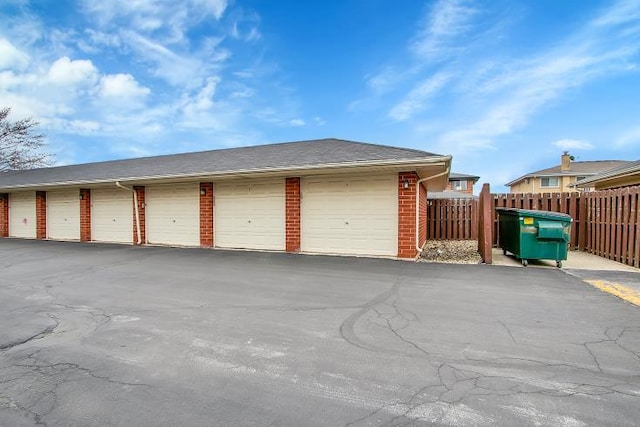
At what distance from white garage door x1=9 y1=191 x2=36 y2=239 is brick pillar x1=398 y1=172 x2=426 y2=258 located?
16.6 metres

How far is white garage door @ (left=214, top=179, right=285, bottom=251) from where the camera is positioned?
10.2 meters

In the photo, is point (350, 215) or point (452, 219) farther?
point (452, 219)

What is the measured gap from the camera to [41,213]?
14.9 m

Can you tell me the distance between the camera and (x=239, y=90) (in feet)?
52.6

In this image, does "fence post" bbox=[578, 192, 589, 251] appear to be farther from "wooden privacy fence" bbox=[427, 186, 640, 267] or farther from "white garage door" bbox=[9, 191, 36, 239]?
"white garage door" bbox=[9, 191, 36, 239]

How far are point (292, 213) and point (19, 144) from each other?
96.9 feet

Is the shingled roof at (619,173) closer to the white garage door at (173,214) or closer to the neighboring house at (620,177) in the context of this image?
the neighboring house at (620,177)

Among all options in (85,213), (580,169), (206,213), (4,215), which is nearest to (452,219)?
(206,213)

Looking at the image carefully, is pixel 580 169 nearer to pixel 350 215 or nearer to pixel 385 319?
pixel 350 215

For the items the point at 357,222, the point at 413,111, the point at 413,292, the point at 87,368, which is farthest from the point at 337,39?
the point at 87,368

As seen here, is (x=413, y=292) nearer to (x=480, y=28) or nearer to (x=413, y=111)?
(x=480, y=28)

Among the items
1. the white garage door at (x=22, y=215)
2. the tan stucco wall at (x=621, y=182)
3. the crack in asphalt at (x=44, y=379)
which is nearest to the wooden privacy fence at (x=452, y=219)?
the tan stucco wall at (x=621, y=182)

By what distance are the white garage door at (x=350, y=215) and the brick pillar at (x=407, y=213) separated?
7.8 inches

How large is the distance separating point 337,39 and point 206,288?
1157 cm
